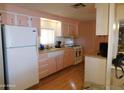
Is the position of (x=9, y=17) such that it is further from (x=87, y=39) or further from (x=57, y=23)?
(x=87, y=39)

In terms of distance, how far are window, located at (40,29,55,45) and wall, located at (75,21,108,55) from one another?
197cm

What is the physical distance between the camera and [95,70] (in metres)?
3.00

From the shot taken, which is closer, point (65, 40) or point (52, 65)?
point (52, 65)

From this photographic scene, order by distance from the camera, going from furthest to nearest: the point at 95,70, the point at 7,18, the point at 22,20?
the point at 22,20, the point at 7,18, the point at 95,70

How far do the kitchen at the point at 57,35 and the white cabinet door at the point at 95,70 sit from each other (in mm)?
396

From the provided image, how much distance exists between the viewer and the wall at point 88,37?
6.17 metres

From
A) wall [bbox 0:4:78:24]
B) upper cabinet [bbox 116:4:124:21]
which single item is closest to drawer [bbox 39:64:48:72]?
wall [bbox 0:4:78:24]

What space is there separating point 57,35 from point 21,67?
2685 mm

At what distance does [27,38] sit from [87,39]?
411 cm

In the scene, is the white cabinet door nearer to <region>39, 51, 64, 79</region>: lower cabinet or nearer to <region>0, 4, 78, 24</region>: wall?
<region>39, 51, 64, 79</region>: lower cabinet

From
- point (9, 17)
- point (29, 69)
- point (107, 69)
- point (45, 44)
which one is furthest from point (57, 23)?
point (107, 69)

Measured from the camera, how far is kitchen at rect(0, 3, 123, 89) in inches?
128

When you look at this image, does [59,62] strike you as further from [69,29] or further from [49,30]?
[69,29]

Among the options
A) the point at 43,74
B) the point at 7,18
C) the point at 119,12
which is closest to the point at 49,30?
the point at 43,74
